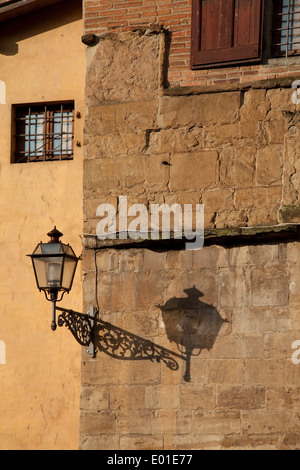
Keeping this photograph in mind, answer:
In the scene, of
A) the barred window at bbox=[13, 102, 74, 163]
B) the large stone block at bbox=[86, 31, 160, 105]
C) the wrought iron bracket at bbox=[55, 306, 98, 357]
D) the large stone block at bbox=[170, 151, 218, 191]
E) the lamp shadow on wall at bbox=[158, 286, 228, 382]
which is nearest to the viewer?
the lamp shadow on wall at bbox=[158, 286, 228, 382]

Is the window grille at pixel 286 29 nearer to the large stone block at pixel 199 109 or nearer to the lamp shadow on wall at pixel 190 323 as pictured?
the large stone block at pixel 199 109

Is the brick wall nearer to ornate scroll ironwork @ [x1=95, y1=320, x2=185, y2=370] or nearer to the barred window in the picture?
the barred window

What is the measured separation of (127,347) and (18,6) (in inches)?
144

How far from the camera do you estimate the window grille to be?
9195 millimetres

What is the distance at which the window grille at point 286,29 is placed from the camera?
920 cm

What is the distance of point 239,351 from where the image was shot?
880 cm

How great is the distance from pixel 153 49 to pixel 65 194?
170 cm

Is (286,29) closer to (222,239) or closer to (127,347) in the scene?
(222,239)

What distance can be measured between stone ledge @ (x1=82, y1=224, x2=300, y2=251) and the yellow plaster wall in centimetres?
75

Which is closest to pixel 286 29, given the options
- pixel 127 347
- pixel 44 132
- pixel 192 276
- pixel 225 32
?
pixel 225 32

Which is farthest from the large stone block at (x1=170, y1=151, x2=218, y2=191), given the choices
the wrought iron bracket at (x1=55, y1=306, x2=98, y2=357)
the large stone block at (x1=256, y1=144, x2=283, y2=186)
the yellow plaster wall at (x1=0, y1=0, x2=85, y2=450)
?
the wrought iron bracket at (x1=55, y1=306, x2=98, y2=357)

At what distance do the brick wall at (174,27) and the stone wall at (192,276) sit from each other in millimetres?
114

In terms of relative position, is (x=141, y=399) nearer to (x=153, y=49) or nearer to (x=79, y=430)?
(x=79, y=430)

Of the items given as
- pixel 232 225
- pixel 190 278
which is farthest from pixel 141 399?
pixel 232 225
